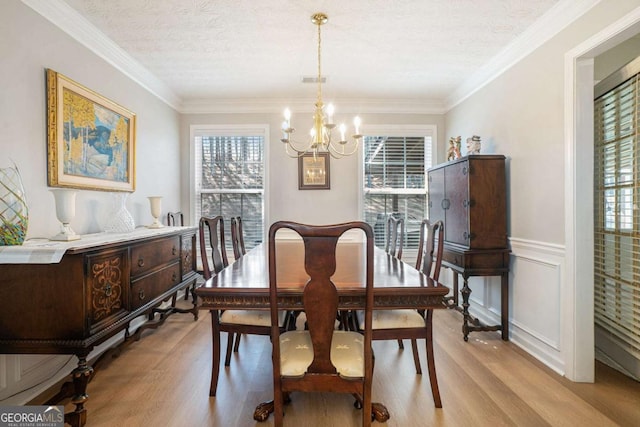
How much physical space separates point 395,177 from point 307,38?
2.23 meters

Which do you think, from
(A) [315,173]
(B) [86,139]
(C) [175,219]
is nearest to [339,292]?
(B) [86,139]

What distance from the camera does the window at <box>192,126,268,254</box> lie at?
4184 millimetres

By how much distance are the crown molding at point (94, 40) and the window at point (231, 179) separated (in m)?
0.90

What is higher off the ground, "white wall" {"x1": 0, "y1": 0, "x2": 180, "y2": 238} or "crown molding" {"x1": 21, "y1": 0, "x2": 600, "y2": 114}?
"crown molding" {"x1": 21, "y1": 0, "x2": 600, "y2": 114}

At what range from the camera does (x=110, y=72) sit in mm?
2750

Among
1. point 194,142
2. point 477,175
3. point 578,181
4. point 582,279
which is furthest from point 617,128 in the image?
point 194,142

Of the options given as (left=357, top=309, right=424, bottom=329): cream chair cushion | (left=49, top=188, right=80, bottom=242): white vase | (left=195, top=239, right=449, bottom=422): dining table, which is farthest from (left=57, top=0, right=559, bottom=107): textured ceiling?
(left=357, top=309, right=424, bottom=329): cream chair cushion

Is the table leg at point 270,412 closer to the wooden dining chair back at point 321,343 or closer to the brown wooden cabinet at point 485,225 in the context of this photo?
the wooden dining chair back at point 321,343

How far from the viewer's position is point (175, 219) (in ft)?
12.4

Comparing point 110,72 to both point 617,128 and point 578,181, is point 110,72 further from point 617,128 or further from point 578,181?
point 617,128

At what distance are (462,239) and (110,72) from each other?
11.5ft

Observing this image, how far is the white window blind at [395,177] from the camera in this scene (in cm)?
420

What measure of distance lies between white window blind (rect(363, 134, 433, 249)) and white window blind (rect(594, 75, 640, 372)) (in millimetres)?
2000

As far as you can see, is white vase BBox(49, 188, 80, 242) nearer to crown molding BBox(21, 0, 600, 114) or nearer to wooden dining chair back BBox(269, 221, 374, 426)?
crown molding BBox(21, 0, 600, 114)
